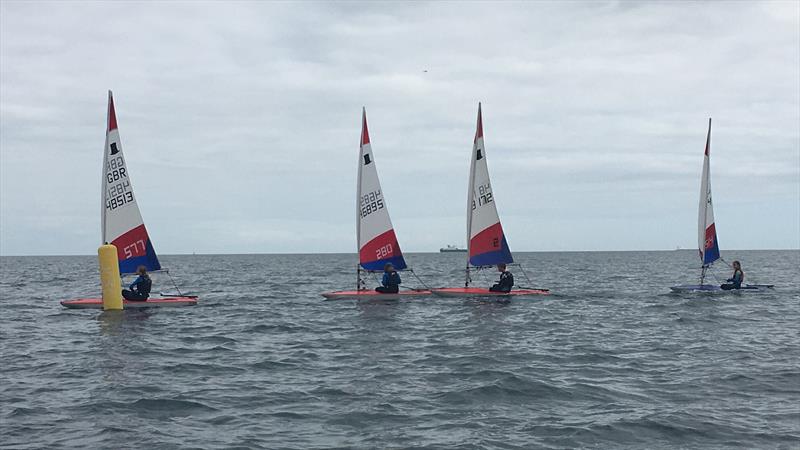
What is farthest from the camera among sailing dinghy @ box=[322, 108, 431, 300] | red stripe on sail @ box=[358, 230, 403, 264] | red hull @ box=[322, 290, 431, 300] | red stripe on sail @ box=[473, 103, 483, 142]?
red stripe on sail @ box=[473, 103, 483, 142]

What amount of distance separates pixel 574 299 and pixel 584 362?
1800 centimetres

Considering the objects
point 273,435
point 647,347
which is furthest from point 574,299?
point 273,435

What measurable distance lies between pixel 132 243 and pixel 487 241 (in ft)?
49.4

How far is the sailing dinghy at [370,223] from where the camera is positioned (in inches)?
1211

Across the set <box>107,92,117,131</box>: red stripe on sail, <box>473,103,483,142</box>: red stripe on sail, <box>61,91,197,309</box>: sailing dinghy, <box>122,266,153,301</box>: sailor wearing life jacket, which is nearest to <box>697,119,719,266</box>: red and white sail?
<box>473,103,483,142</box>: red stripe on sail

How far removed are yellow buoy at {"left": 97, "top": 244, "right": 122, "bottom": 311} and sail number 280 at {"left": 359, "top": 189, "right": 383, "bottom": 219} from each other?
10.4 metres

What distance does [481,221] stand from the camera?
32031 mm

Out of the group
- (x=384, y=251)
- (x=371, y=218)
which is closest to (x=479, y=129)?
(x=371, y=218)

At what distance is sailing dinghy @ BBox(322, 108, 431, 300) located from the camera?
30.8 m

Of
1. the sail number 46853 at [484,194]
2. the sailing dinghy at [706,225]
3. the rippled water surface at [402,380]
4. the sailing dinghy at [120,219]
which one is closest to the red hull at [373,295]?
the rippled water surface at [402,380]

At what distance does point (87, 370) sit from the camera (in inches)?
612

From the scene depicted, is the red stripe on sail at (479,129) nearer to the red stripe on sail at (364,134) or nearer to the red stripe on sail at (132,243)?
the red stripe on sail at (364,134)

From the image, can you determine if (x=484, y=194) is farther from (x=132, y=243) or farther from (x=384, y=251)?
(x=132, y=243)

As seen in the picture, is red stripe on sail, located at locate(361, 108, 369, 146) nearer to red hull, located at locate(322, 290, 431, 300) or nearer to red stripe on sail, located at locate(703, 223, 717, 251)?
red hull, located at locate(322, 290, 431, 300)
